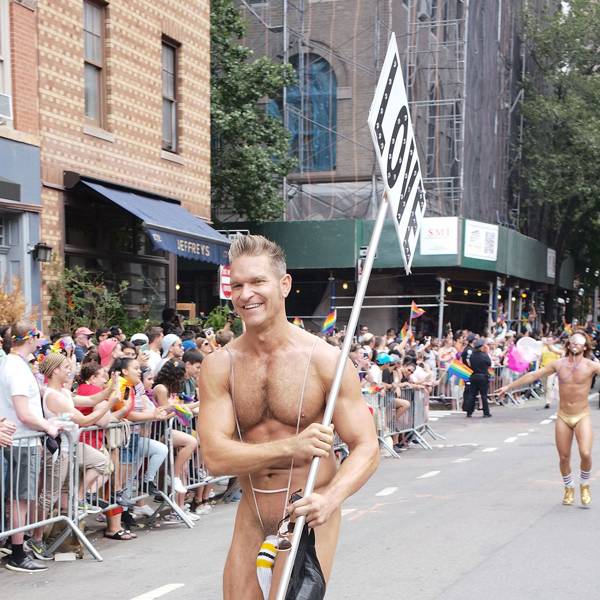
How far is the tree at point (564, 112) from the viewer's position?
119ft

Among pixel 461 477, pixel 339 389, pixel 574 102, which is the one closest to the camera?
pixel 339 389

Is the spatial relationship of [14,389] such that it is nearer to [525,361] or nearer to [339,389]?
[339,389]

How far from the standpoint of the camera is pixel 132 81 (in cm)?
Answer: 1758

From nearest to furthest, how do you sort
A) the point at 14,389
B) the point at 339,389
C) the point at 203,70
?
the point at 339,389
the point at 14,389
the point at 203,70

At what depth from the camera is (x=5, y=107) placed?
548 inches

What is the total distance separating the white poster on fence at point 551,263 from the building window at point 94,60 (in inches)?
1035

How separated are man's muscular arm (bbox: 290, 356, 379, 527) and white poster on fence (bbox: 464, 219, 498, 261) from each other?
26.3 m

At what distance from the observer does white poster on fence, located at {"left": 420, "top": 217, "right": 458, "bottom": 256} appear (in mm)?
29422

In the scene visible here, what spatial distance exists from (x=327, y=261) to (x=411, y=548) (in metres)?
21.8

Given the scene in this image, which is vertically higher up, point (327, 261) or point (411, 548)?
point (327, 261)

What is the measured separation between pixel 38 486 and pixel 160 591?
5.28 ft

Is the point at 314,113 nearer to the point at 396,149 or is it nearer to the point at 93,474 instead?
the point at 93,474

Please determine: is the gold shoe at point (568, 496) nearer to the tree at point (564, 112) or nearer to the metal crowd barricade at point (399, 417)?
the metal crowd barricade at point (399, 417)

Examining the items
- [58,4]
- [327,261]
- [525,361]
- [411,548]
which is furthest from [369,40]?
[411,548]
